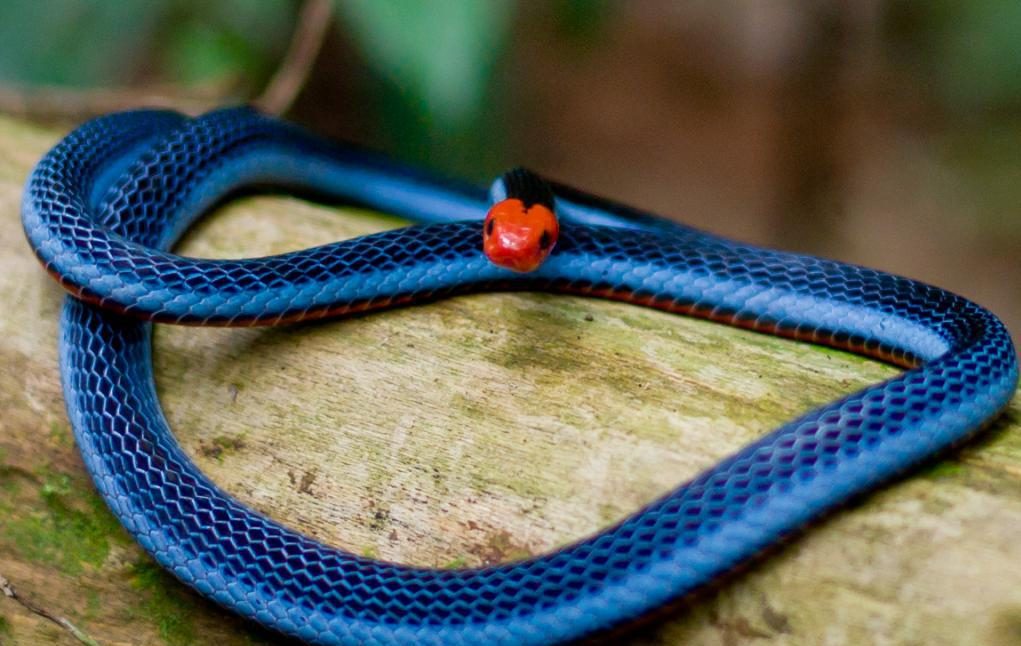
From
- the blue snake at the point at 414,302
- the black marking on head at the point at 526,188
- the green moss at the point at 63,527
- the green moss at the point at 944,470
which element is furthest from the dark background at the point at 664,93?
the green moss at the point at 944,470

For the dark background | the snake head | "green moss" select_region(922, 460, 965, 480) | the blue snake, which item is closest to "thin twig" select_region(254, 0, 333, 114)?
the dark background

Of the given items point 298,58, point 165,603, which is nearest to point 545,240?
point 165,603

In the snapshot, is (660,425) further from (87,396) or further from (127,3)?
(127,3)

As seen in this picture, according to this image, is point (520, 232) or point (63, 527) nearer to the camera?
point (63, 527)

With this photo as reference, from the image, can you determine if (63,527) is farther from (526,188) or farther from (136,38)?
(136,38)

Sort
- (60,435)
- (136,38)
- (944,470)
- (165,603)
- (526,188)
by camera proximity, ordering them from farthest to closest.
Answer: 1. (136,38)
2. (526,188)
3. (60,435)
4. (165,603)
5. (944,470)

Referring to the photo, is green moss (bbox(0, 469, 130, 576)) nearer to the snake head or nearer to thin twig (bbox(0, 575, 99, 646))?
thin twig (bbox(0, 575, 99, 646))
